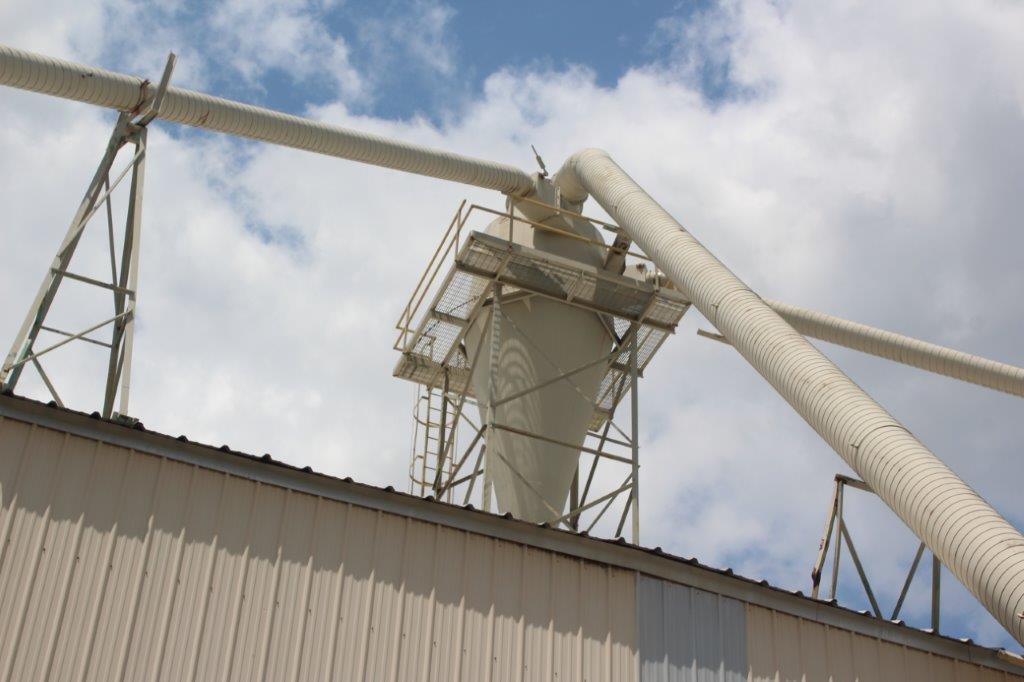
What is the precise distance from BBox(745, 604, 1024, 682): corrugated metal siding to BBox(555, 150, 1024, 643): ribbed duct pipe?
1557 mm

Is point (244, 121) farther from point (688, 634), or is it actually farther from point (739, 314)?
point (688, 634)

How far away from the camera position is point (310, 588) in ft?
36.8

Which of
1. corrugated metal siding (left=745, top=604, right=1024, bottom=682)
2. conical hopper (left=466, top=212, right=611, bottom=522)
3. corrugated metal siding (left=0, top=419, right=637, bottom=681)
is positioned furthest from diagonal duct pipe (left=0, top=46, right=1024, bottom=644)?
corrugated metal siding (left=0, top=419, right=637, bottom=681)

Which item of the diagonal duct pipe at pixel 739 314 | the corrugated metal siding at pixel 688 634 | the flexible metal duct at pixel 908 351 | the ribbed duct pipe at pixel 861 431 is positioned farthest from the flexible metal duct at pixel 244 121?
the corrugated metal siding at pixel 688 634

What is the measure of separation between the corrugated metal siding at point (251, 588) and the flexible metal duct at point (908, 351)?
39.5 feet

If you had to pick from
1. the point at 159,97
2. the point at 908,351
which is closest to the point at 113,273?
the point at 159,97

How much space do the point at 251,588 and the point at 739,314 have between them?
7.57 meters

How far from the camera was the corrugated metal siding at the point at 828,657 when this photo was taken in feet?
42.8

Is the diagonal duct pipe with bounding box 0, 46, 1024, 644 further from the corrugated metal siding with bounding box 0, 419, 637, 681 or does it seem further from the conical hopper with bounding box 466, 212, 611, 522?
the corrugated metal siding with bounding box 0, 419, 637, 681

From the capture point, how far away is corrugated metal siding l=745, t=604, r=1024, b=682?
13.0 m

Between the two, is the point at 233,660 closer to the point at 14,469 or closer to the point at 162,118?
the point at 14,469

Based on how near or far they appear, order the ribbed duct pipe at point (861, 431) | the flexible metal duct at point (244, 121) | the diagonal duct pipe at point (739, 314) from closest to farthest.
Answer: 1. the ribbed duct pipe at point (861, 431)
2. the diagonal duct pipe at point (739, 314)
3. the flexible metal duct at point (244, 121)

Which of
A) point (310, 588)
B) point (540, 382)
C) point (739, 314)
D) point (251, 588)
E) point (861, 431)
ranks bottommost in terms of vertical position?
point (251, 588)

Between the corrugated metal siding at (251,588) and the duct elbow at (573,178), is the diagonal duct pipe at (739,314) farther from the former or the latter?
the corrugated metal siding at (251,588)
